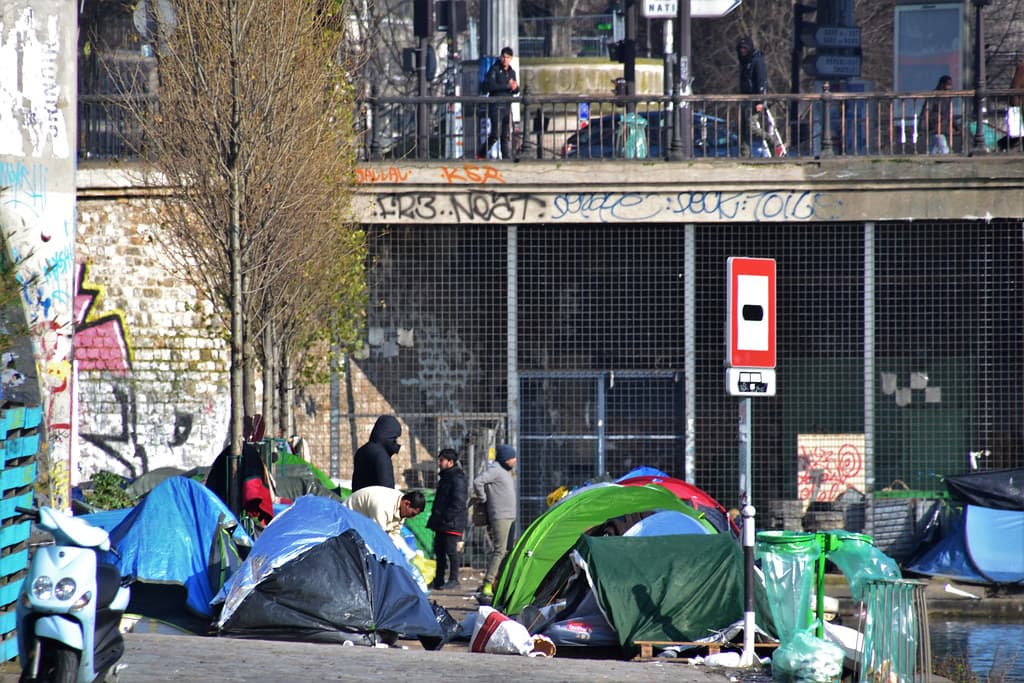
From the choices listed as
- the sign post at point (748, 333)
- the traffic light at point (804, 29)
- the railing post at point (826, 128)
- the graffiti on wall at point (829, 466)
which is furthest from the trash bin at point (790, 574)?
the traffic light at point (804, 29)

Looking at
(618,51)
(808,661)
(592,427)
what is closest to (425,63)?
(618,51)

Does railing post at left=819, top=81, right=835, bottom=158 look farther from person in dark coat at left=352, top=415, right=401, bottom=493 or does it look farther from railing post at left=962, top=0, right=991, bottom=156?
person in dark coat at left=352, top=415, right=401, bottom=493

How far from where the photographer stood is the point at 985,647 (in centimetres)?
1259

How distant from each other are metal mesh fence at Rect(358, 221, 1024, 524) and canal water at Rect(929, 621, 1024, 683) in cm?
469

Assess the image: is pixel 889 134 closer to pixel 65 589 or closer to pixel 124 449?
pixel 124 449

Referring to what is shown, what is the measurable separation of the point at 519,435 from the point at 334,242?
3922 mm

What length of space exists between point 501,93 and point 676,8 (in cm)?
281

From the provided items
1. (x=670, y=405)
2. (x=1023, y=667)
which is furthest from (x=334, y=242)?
(x=1023, y=667)

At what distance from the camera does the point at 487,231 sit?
62.8 ft

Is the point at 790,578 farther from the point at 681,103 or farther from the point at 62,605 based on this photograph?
the point at 681,103

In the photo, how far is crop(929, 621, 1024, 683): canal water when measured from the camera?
35.1 feet

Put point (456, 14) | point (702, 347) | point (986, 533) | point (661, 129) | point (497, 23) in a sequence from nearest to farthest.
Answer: point (986, 533) < point (661, 129) < point (702, 347) < point (456, 14) < point (497, 23)

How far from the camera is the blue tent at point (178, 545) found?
10.9m

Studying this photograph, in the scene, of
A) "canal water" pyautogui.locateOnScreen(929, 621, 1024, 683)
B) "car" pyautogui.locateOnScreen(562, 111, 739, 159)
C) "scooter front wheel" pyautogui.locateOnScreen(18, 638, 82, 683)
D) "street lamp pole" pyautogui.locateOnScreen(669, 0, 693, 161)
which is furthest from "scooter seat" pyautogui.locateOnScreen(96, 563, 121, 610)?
"street lamp pole" pyautogui.locateOnScreen(669, 0, 693, 161)
